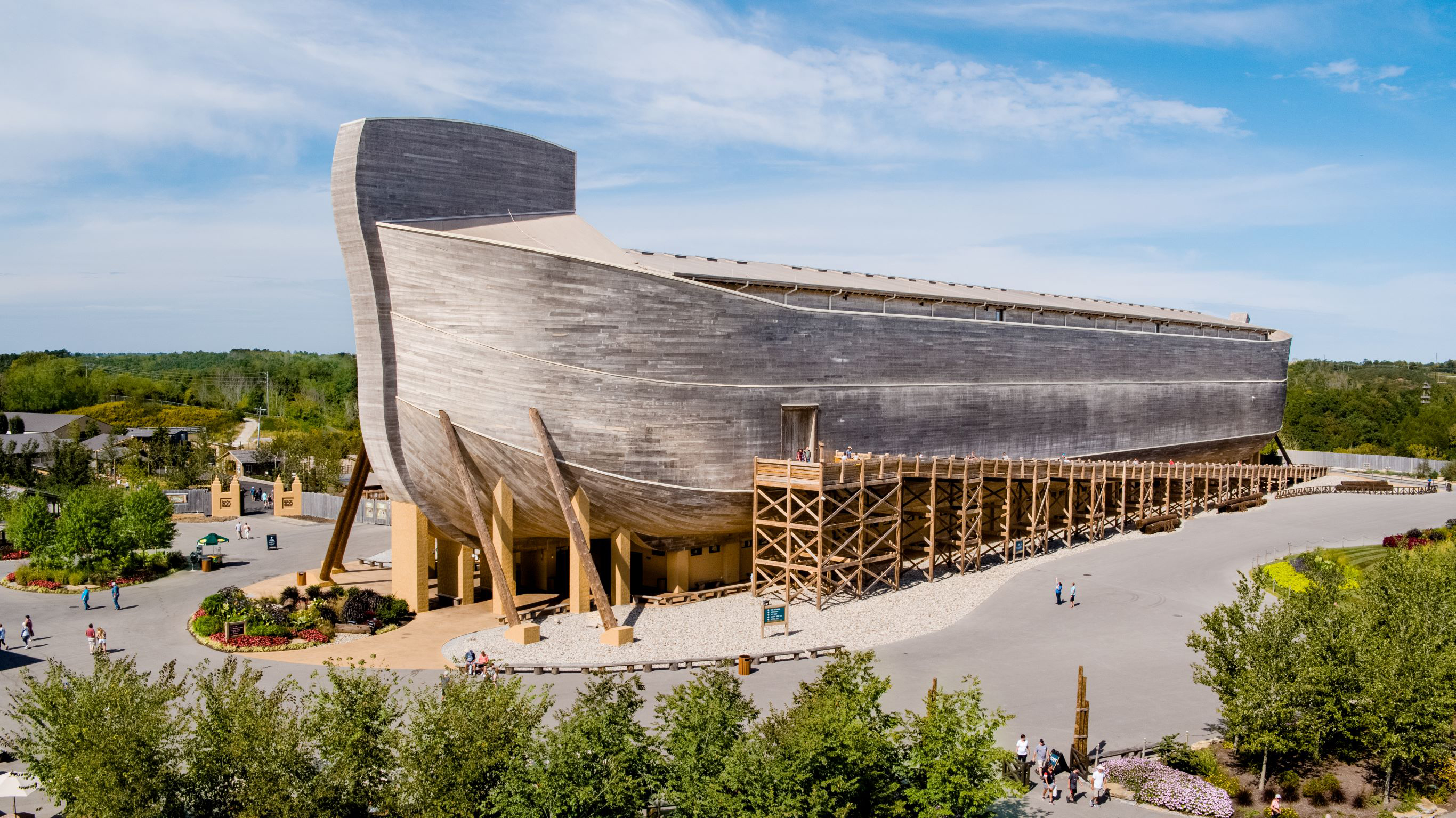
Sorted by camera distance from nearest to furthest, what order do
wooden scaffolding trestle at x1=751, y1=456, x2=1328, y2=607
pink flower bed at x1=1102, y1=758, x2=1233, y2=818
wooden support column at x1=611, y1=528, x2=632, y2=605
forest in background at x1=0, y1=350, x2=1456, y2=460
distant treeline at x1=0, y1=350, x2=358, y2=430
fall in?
pink flower bed at x1=1102, y1=758, x2=1233, y2=818, wooden support column at x1=611, y1=528, x2=632, y2=605, wooden scaffolding trestle at x1=751, y1=456, x2=1328, y2=607, forest in background at x1=0, y1=350, x2=1456, y2=460, distant treeline at x1=0, y1=350, x2=358, y2=430

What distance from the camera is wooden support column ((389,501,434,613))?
1351 inches

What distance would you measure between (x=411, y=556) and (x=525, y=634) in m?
7.60

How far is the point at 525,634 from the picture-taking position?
29.0m

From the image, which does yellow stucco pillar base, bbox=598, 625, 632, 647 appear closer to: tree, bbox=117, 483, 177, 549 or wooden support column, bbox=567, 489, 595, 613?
wooden support column, bbox=567, 489, 595, 613

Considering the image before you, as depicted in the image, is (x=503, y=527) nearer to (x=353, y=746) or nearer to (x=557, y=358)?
(x=557, y=358)

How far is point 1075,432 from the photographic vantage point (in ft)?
158

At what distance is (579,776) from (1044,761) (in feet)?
32.0

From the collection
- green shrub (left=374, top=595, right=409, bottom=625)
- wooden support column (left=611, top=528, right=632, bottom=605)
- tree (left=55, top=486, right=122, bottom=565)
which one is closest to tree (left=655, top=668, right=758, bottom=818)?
wooden support column (left=611, top=528, right=632, bottom=605)

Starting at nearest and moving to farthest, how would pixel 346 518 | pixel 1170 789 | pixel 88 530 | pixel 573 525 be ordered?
1. pixel 1170 789
2. pixel 573 525
3. pixel 346 518
4. pixel 88 530

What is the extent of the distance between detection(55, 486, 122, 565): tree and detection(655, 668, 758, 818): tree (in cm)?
3319

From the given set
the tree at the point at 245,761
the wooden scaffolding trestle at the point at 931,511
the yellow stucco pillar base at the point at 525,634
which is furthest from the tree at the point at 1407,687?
the yellow stucco pillar base at the point at 525,634

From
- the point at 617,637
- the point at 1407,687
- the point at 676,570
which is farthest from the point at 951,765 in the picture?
the point at 676,570

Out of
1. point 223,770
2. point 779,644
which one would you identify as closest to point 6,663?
point 223,770

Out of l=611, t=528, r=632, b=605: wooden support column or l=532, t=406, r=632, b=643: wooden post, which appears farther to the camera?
l=611, t=528, r=632, b=605: wooden support column
